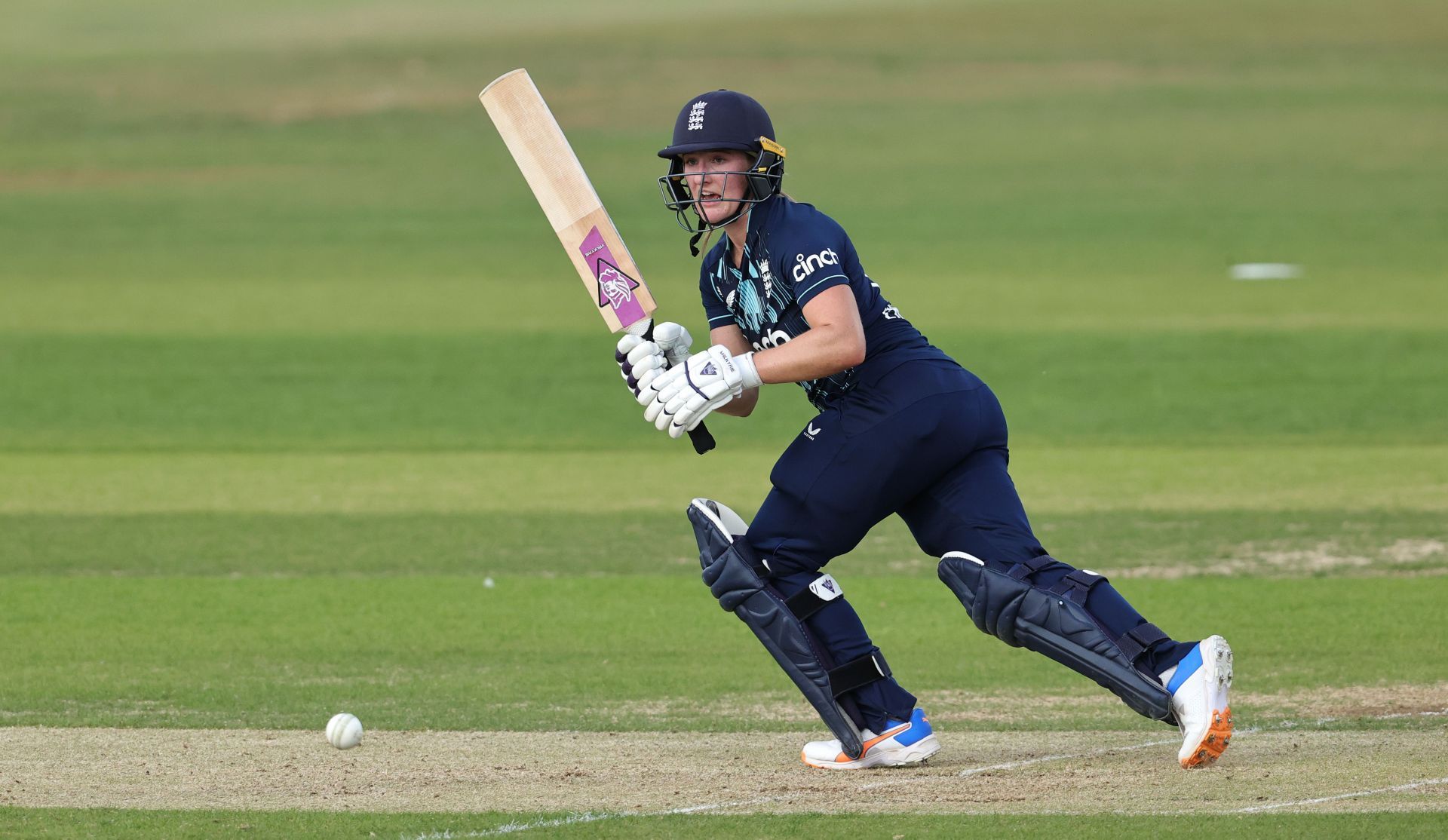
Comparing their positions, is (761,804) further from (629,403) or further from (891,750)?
(629,403)

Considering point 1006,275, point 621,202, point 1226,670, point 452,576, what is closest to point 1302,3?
point 621,202

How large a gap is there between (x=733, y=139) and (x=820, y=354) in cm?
74

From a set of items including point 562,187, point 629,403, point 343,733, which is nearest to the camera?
point 343,733

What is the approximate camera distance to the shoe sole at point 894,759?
546 centimetres

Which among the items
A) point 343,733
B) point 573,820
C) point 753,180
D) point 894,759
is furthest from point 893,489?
point 343,733

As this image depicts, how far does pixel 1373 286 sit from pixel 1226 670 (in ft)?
67.7

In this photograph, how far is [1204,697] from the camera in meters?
5.01

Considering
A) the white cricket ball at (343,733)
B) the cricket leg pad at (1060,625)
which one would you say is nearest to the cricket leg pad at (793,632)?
the cricket leg pad at (1060,625)

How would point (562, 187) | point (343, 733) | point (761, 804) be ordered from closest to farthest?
point (761, 804) → point (343, 733) → point (562, 187)

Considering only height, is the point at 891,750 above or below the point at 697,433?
below

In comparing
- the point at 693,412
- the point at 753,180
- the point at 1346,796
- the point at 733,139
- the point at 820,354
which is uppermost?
the point at 733,139

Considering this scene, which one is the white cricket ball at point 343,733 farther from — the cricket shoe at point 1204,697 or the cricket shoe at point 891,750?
the cricket shoe at point 1204,697

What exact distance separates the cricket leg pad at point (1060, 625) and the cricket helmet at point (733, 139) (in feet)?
3.88

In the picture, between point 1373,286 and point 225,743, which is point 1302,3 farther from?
point 225,743
